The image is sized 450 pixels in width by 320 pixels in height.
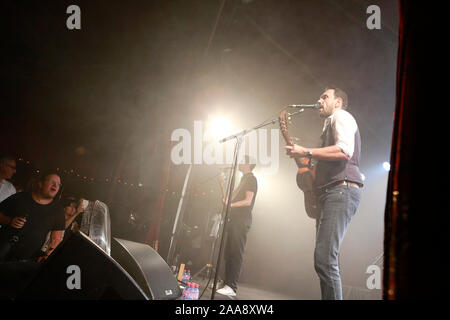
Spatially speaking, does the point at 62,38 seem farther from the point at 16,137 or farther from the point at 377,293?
the point at 377,293

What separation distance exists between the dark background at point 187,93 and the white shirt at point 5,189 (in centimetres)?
75

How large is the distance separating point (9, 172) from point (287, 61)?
15.6 feet

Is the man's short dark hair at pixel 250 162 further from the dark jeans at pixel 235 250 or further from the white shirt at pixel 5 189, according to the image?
the white shirt at pixel 5 189

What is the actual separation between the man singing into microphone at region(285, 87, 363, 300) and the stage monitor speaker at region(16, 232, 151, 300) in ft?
3.89

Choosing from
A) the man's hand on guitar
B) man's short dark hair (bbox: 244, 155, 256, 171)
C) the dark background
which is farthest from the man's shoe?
the man's hand on guitar

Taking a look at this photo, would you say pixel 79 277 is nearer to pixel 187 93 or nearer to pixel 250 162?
pixel 250 162

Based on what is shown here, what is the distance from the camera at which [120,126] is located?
5770 millimetres

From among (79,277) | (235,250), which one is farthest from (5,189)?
(79,277)

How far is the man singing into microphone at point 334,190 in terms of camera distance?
175 centimetres

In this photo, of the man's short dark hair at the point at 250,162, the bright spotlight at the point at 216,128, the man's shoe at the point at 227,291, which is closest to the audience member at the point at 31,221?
the man's shoe at the point at 227,291

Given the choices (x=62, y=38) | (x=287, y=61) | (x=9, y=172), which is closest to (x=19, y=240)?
(x=9, y=172)

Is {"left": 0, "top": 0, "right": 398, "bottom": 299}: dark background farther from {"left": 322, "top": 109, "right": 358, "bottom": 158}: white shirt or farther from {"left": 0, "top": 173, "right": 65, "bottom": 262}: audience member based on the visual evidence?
{"left": 322, "top": 109, "right": 358, "bottom": 158}: white shirt

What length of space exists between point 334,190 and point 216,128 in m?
4.25
